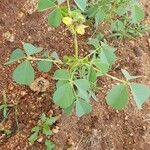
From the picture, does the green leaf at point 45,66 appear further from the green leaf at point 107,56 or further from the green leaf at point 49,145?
the green leaf at point 49,145

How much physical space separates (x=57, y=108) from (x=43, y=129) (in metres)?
0.16

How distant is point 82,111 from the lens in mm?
1849

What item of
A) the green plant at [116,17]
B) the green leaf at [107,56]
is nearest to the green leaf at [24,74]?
the green leaf at [107,56]

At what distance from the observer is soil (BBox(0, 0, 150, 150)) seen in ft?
7.52

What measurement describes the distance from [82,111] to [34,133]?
20.5 inches

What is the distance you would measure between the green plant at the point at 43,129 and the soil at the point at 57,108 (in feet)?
0.09

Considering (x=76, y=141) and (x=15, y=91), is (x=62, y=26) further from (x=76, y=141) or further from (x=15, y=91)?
(x=76, y=141)

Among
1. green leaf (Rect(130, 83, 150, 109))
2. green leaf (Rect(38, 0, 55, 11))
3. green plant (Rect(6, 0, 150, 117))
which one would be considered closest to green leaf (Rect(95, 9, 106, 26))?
green plant (Rect(6, 0, 150, 117))

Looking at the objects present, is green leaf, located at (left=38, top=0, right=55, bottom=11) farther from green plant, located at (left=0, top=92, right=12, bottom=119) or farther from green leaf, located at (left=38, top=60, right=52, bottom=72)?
green plant, located at (left=0, top=92, right=12, bottom=119)

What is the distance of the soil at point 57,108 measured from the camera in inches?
90.2

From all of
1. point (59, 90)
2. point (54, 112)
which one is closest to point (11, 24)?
point (54, 112)

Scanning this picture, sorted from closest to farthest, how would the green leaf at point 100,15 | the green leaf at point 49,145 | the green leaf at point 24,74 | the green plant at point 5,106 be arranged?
the green leaf at point 24,74 → the green leaf at point 49,145 → the green plant at point 5,106 → the green leaf at point 100,15

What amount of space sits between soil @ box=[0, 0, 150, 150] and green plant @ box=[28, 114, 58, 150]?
3 cm

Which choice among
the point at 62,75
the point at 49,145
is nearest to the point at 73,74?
the point at 62,75
